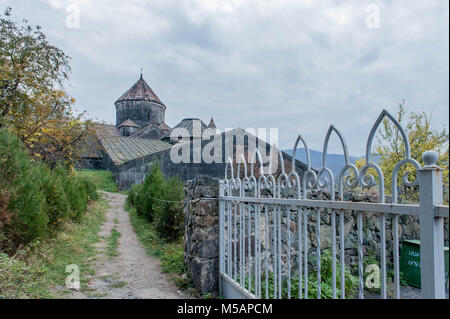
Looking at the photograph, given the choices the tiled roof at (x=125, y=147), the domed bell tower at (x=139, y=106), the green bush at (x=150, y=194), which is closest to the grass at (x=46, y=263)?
the green bush at (x=150, y=194)

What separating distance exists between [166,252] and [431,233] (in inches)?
204

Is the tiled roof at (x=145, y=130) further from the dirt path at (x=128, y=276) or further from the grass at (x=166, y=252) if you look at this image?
the dirt path at (x=128, y=276)

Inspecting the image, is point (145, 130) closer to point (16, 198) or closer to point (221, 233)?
point (16, 198)

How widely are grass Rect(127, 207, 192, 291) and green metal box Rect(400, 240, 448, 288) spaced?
328 cm

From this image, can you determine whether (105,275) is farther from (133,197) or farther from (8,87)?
(133,197)

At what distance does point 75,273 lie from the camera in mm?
4301

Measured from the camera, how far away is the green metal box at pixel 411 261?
14.4 feet

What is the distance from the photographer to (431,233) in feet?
3.96

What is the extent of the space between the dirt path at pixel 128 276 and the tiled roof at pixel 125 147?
12041mm

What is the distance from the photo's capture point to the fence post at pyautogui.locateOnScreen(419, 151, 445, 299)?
1.19 meters

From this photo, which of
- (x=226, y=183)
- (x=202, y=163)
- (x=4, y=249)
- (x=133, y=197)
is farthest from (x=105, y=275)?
(x=202, y=163)

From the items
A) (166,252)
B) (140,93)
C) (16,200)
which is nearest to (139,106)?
(140,93)
